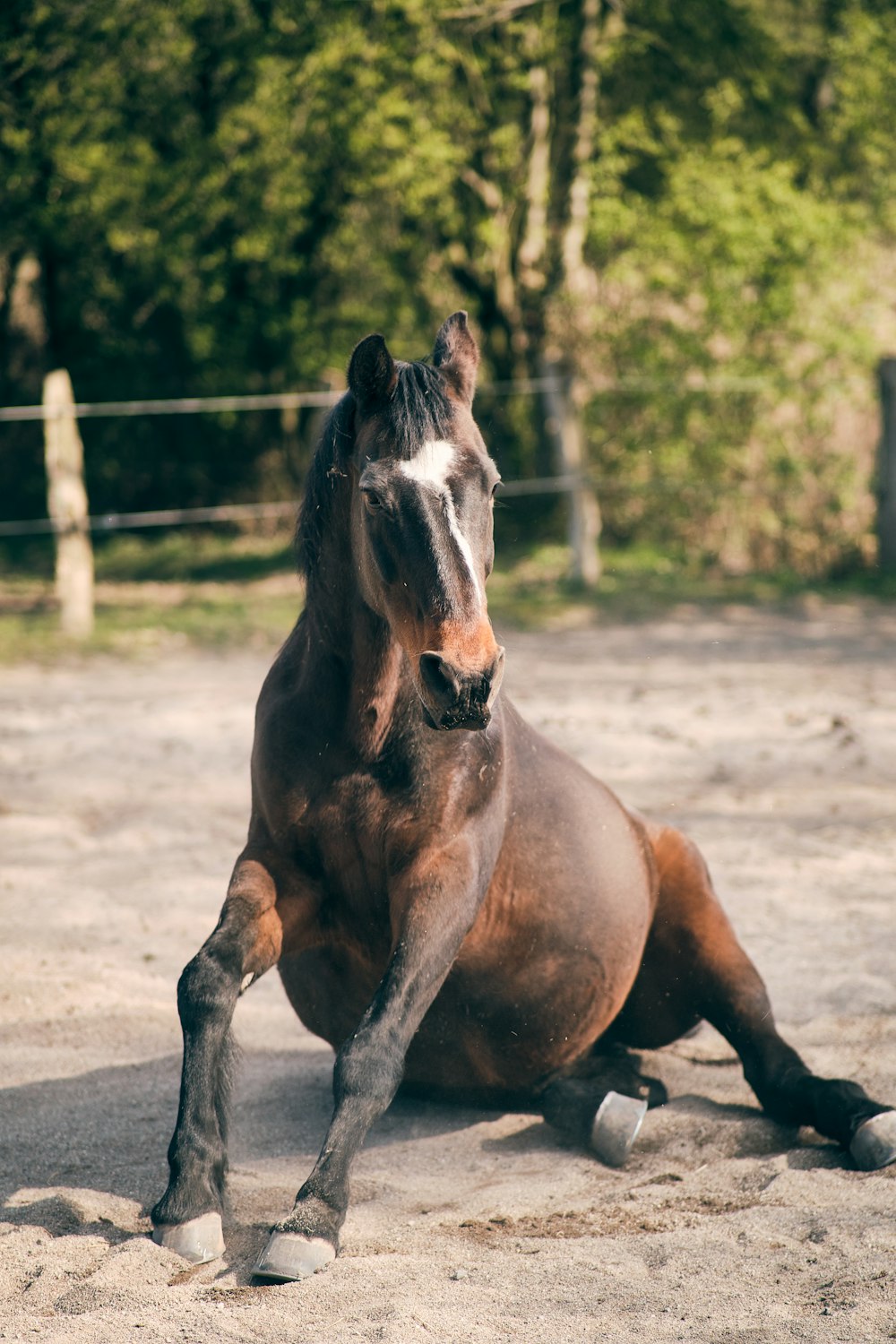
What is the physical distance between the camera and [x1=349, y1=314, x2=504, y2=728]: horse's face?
2688 millimetres

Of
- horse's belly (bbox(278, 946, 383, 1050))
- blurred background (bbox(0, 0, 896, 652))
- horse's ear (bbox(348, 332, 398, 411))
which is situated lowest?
horse's belly (bbox(278, 946, 383, 1050))

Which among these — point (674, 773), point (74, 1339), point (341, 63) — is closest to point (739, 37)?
point (341, 63)

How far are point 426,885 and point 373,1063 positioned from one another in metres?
0.39

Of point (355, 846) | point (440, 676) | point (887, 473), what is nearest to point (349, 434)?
point (440, 676)

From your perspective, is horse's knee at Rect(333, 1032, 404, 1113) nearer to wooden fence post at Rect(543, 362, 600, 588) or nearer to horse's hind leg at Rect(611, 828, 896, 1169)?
horse's hind leg at Rect(611, 828, 896, 1169)

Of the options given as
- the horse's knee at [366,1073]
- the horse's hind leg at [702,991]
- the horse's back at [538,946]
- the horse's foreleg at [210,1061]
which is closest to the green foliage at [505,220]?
the horse's hind leg at [702,991]

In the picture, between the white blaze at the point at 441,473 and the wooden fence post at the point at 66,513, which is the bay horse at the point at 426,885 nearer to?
the white blaze at the point at 441,473

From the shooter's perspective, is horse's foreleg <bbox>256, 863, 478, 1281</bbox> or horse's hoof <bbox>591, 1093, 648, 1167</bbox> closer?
horse's foreleg <bbox>256, 863, 478, 1281</bbox>

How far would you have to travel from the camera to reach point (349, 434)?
10.4 feet

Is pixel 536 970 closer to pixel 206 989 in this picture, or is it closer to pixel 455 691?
pixel 206 989

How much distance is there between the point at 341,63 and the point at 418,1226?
12942 mm

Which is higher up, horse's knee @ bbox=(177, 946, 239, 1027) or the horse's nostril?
the horse's nostril

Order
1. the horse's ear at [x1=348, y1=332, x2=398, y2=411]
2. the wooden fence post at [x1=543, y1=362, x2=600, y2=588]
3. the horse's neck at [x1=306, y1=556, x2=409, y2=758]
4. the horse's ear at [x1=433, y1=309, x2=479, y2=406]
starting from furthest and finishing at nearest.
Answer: the wooden fence post at [x1=543, y1=362, x2=600, y2=588] < the horse's ear at [x1=433, y1=309, x2=479, y2=406] < the horse's neck at [x1=306, y1=556, x2=409, y2=758] < the horse's ear at [x1=348, y1=332, x2=398, y2=411]

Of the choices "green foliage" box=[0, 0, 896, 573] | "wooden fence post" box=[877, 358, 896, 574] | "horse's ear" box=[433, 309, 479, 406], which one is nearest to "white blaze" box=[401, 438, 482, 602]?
"horse's ear" box=[433, 309, 479, 406]
